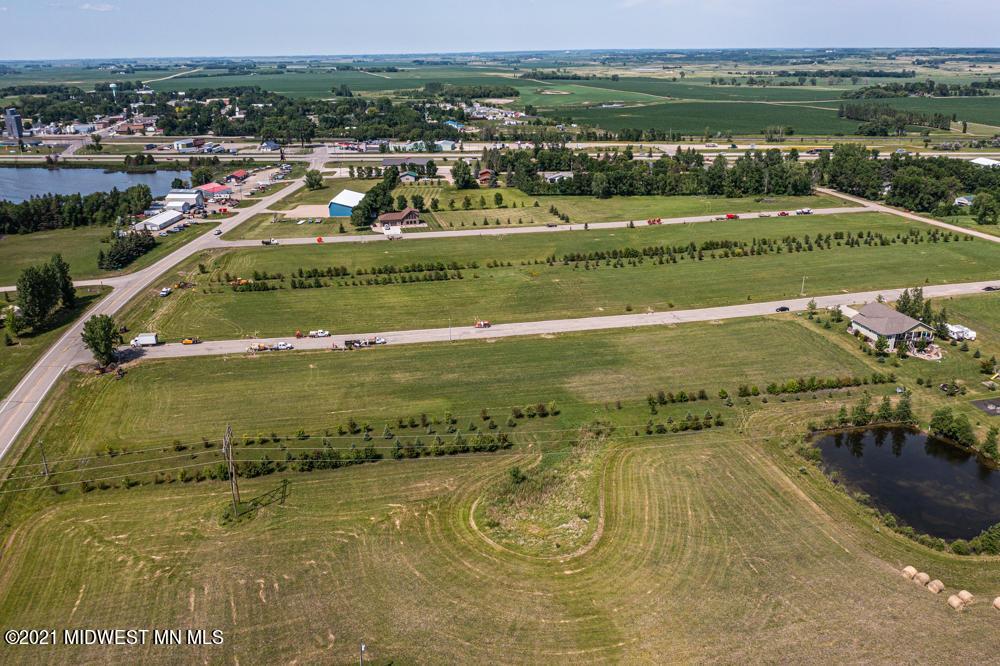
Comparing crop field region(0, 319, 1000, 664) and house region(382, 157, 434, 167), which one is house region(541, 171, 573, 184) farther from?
crop field region(0, 319, 1000, 664)

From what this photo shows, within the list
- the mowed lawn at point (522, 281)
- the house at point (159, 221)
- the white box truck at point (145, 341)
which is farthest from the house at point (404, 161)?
the white box truck at point (145, 341)

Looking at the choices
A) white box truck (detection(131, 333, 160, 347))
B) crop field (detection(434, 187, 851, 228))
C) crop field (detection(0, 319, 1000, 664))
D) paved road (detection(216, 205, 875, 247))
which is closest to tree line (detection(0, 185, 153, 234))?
paved road (detection(216, 205, 875, 247))

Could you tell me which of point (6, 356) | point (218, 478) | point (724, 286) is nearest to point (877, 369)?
point (724, 286)

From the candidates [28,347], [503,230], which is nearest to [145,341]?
[28,347]

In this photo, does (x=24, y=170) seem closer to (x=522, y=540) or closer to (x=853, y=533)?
(x=522, y=540)

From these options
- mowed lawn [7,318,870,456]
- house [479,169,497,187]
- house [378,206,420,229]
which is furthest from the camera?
house [479,169,497,187]

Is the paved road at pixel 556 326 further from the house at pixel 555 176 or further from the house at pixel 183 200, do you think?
the house at pixel 555 176

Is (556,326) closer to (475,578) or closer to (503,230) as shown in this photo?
(475,578)
